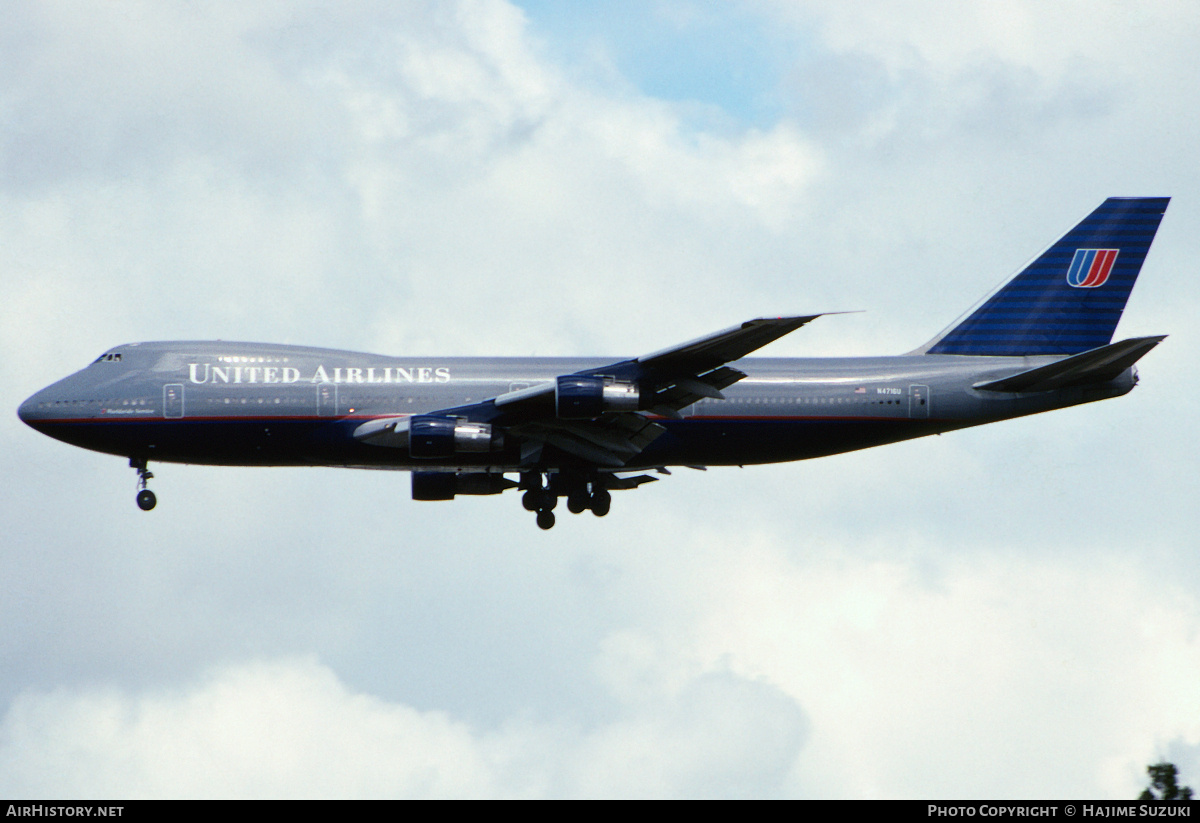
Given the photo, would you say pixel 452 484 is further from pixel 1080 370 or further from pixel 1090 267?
pixel 1090 267

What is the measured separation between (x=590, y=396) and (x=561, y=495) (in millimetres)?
5951

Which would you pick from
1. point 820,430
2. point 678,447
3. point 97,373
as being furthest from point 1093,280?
point 97,373

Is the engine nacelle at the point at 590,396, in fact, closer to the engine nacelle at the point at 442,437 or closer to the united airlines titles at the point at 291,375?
the engine nacelle at the point at 442,437

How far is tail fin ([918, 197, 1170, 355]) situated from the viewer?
155 ft

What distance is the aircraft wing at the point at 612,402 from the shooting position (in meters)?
39.3

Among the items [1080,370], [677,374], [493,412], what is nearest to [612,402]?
[677,374]

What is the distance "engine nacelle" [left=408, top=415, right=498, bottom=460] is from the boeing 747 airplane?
41mm

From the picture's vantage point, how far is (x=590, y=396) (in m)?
40.0

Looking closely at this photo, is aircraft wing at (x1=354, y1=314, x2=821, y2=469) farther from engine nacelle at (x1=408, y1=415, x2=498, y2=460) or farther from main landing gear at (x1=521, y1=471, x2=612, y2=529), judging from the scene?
main landing gear at (x1=521, y1=471, x2=612, y2=529)

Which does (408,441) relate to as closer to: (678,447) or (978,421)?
(678,447)

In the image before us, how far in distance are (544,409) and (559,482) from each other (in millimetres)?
3805
